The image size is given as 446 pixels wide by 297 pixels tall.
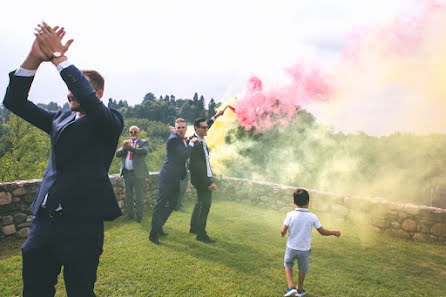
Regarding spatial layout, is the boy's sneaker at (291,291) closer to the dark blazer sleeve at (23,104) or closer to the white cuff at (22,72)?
the dark blazer sleeve at (23,104)

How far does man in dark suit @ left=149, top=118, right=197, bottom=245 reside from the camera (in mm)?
5125

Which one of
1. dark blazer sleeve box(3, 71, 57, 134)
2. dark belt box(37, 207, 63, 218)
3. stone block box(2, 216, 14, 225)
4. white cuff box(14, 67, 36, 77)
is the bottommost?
stone block box(2, 216, 14, 225)

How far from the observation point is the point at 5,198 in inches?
186

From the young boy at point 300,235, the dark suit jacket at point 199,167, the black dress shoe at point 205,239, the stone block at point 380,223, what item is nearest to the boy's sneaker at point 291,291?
the young boy at point 300,235

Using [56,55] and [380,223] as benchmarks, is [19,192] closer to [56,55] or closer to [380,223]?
[56,55]

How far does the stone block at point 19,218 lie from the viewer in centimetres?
489

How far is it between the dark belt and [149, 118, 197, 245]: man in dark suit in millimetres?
3472

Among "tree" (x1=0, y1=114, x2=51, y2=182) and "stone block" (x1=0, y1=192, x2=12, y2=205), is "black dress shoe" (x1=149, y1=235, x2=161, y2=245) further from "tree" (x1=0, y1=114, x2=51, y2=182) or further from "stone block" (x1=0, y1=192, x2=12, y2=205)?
"tree" (x1=0, y1=114, x2=51, y2=182)

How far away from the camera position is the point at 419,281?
4.12m

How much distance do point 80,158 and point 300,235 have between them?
2.64m

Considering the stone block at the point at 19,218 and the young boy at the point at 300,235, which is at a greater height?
the young boy at the point at 300,235

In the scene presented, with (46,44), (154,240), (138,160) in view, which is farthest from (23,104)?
(138,160)

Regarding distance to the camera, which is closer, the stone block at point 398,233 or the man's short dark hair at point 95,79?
the man's short dark hair at point 95,79

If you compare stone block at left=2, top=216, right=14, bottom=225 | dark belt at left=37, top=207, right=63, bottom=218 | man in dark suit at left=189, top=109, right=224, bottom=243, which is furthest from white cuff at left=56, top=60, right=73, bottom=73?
stone block at left=2, top=216, right=14, bottom=225
